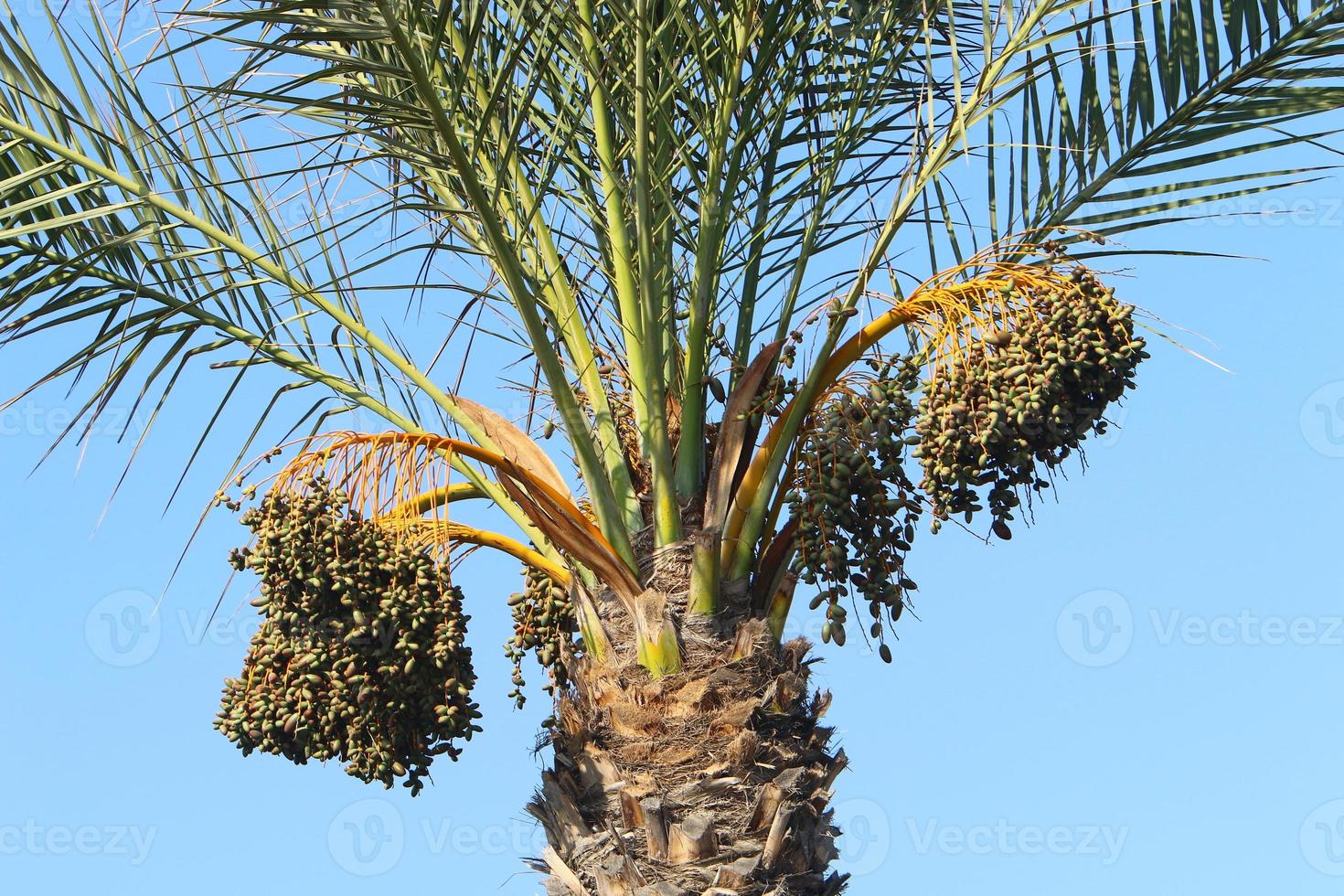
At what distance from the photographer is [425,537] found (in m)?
5.22

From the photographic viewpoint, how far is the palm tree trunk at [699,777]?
5.10 m

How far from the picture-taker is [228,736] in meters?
5.21

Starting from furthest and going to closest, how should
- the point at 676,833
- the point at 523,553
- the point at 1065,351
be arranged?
1. the point at 523,553
2. the point at 676,833
3. the point at 1065,351

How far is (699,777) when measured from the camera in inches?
203

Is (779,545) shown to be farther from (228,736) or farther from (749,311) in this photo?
(228,736)

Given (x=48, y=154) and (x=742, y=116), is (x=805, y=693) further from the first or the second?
(x=48, y=154)

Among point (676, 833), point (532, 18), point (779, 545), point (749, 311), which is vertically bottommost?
point (676, 833)

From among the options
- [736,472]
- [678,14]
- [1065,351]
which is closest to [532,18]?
[678,14]

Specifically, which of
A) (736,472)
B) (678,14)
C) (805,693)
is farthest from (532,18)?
(805,693)

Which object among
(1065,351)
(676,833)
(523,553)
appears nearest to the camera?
(1065,351)

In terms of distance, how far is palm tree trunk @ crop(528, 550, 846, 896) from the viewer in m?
5.10

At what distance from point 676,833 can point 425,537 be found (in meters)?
1.19

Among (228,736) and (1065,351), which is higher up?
(1065,351)

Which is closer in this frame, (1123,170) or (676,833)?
(676,833)
